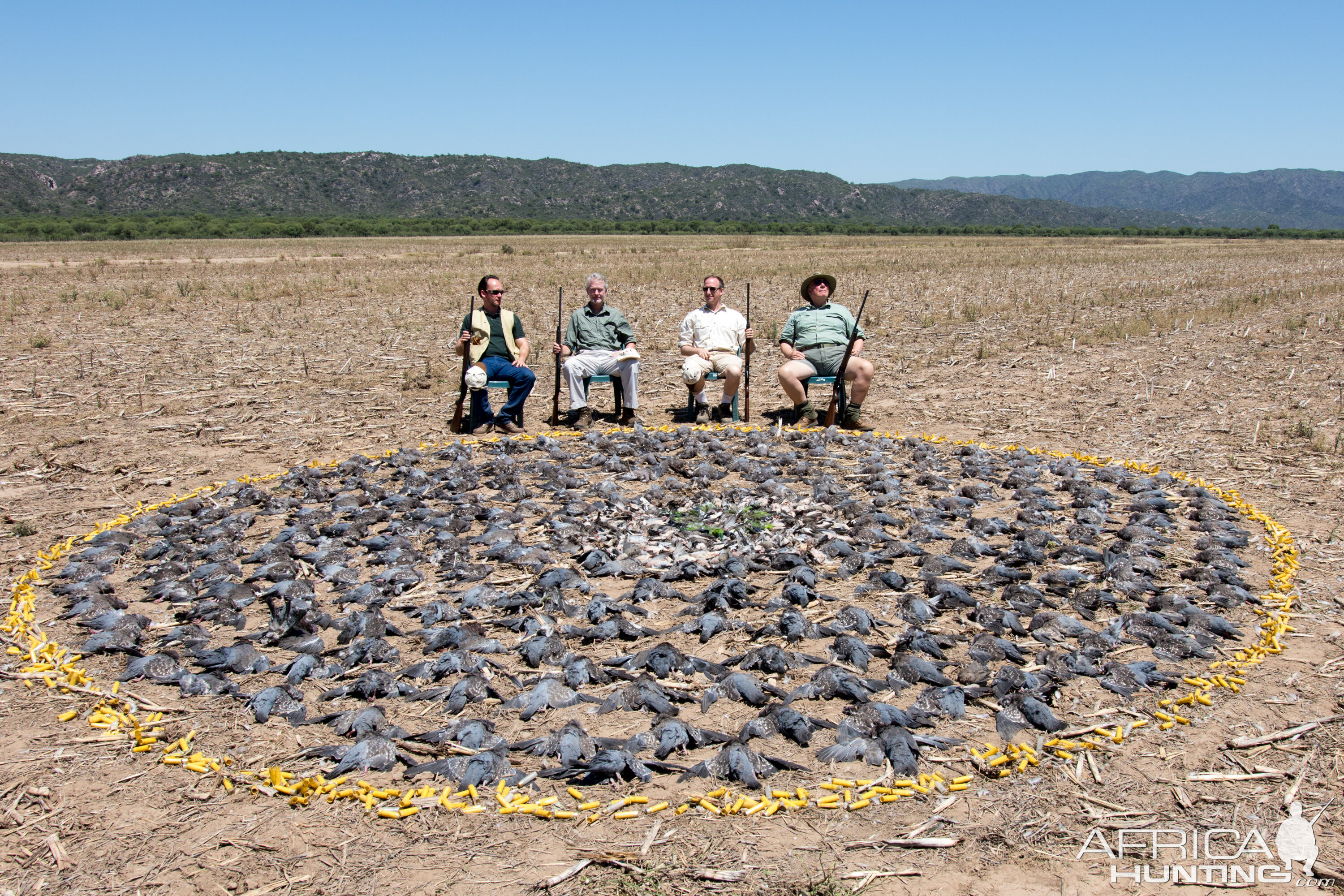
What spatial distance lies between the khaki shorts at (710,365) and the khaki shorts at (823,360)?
0.69 meters

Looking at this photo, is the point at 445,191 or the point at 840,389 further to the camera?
the point at 445,191

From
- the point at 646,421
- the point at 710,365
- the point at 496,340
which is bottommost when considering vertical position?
the point at 646,421

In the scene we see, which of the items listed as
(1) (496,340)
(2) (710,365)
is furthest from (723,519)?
(1) (496,340)

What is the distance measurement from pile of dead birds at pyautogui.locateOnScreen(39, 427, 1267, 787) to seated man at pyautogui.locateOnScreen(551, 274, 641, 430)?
197 cm

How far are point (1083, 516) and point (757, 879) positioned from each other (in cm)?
468

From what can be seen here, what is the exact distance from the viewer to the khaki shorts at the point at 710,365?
9609 mm

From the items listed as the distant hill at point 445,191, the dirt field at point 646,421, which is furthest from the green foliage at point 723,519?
the distant hill at point 445,191

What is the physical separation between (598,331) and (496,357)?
1.21m

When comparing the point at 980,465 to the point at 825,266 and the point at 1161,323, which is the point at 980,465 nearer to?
the point at 1161,323

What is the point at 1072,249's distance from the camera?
50.1m

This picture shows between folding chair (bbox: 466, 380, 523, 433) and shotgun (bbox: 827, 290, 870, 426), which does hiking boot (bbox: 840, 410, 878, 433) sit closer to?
shotgun (bbox: 827, 290, 870, 426)

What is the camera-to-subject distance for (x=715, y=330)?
9.91 metres

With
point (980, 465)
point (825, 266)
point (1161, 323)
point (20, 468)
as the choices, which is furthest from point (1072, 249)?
point (20, 468)

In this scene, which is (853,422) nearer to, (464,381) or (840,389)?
(840,389)
